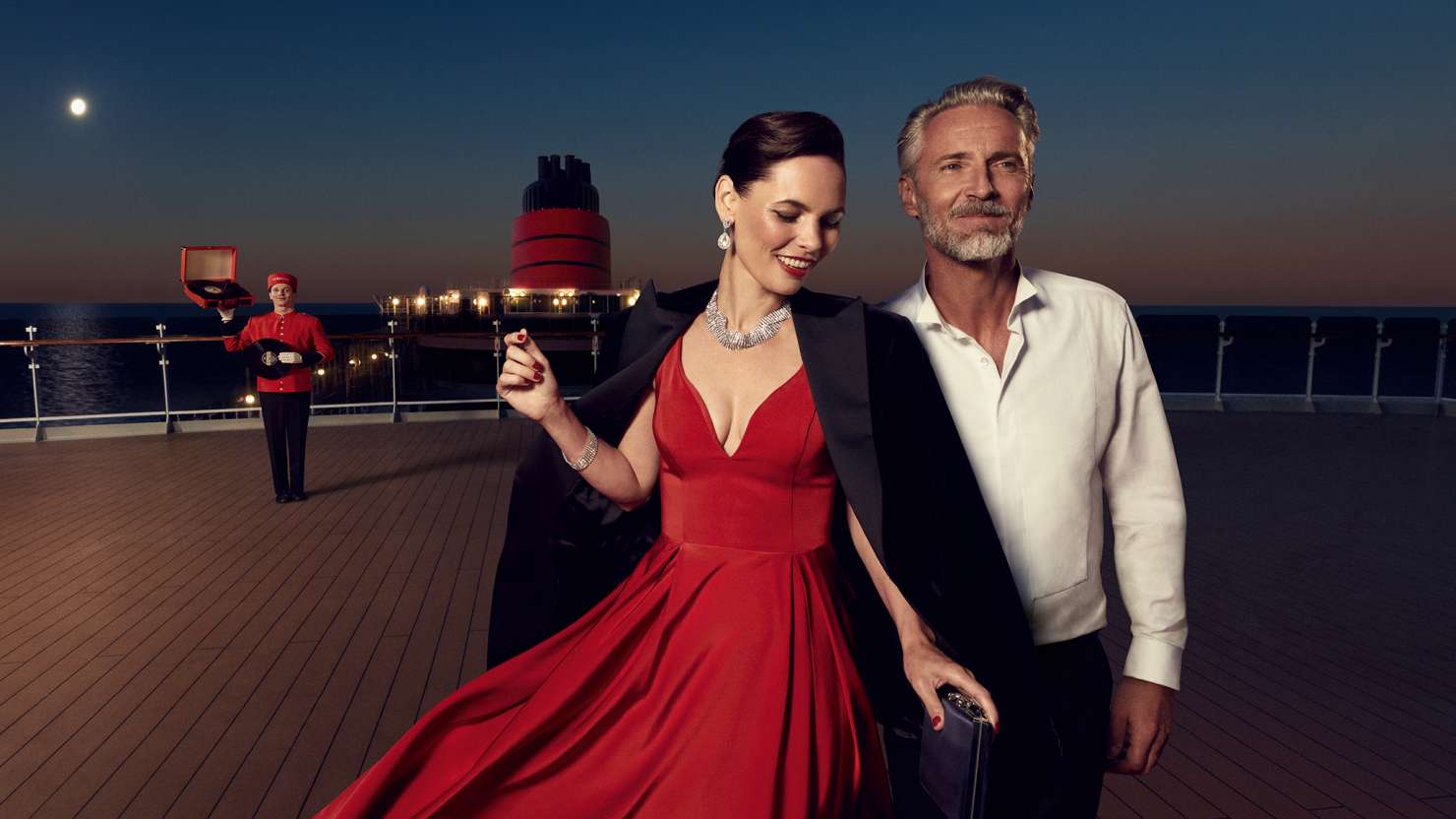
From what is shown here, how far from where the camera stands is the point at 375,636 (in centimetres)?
358

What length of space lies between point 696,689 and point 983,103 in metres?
1.00

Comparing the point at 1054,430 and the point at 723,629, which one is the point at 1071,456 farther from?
the point at 723,629

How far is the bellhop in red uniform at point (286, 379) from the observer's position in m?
5.86

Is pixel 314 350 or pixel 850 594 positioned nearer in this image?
pixel 850 594

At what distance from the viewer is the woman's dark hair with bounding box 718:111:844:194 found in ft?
4.31

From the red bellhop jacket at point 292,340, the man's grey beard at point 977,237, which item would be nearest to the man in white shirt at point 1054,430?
the man's grey beard at point 977,237

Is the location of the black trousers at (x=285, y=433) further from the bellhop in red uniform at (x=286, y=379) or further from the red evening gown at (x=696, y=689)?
the red evening gown at (x=696, y=689)

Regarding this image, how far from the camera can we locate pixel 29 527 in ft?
17.0

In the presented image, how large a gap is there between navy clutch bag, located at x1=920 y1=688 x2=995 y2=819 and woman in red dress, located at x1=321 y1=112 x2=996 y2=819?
0.13 m

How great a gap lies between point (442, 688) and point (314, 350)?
12.0 feet

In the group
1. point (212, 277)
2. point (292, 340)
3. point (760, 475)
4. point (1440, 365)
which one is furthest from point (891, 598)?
point (1440, 365)

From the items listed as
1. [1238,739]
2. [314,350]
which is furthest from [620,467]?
[314,350]

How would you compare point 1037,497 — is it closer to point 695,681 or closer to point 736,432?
point 736,432

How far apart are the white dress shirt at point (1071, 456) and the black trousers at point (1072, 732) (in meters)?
0.04
